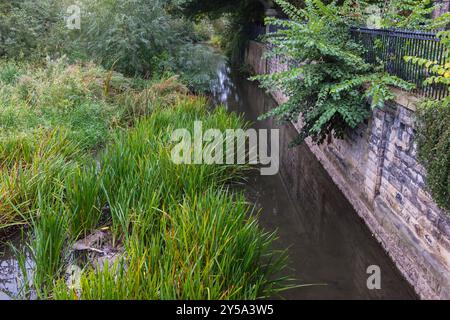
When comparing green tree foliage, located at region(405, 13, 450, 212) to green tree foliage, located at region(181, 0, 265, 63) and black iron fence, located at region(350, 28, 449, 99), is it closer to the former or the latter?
black iron fence, located at region(350, 28, 449, 99)

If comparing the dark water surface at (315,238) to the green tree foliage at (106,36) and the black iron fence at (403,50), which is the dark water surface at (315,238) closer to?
the black iron fence at (403,50)

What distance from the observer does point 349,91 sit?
5.77 metres

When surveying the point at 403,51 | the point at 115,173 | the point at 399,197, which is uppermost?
the point at 403,51

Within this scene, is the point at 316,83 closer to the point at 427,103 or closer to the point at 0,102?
the point at 427,103

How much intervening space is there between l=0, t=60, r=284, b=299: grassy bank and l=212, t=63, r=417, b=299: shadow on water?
33cm

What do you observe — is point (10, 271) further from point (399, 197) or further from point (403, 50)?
point (403, 50)

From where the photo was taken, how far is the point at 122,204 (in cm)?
481

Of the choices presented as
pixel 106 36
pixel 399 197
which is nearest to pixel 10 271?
pixel 399 197

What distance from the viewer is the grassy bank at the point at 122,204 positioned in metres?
3.44

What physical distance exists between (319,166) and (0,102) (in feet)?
20.1

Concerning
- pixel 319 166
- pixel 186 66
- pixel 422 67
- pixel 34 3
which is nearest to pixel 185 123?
pixel 319 166

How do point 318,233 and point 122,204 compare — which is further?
point 318,233

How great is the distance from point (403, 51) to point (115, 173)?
13.1 ft

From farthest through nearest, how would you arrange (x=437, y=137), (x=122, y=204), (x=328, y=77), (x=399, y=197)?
(x=328, y=77)
(x=399, y=197)
(x=122, y=204)
(x=437, y=137)
